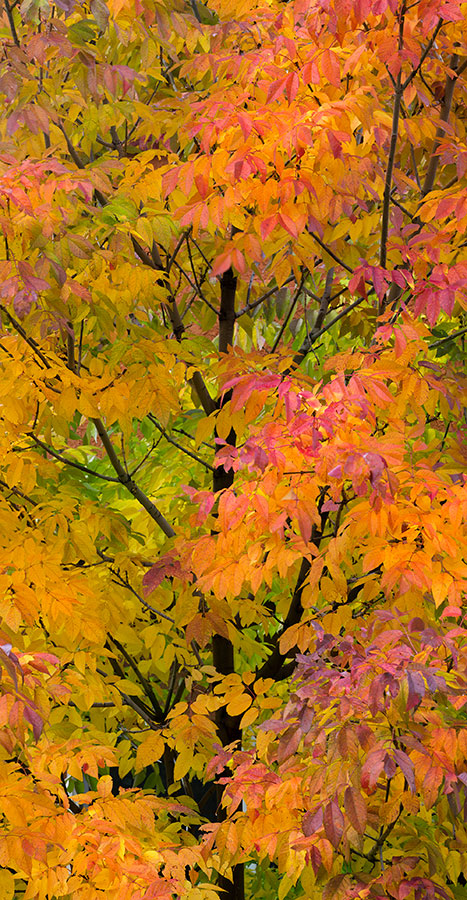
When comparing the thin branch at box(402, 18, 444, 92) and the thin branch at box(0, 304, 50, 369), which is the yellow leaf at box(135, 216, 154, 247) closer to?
the thin branch at box(0, 304, 50, 369)

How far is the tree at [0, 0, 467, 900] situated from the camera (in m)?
2.10

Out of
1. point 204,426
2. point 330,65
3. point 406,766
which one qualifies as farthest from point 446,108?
point 406,766

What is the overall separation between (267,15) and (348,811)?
94.5 inches

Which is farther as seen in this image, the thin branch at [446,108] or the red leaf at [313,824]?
the thin branch at [446,108]

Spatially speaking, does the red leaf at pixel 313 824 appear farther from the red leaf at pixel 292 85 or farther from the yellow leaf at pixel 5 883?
the red leaf at pixel 292 85

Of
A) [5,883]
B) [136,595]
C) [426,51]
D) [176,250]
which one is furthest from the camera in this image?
[136,595]

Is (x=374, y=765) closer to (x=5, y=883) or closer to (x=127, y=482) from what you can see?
(x=5, y=883)

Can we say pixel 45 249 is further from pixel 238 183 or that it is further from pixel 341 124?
pixel 341 124

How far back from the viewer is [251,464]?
2400 mm

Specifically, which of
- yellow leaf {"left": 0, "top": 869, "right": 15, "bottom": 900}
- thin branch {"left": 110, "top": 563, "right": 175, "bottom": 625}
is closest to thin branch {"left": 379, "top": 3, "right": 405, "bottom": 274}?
thin branch {"left": 110, "top": 563, "right": 175, "bottom": 625}

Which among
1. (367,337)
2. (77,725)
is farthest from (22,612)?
(367,337)

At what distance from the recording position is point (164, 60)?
3502 millimetres

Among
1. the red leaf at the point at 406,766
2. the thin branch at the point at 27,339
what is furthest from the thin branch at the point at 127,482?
the red leaf at the point at 406,766

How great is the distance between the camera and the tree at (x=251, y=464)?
210cm
